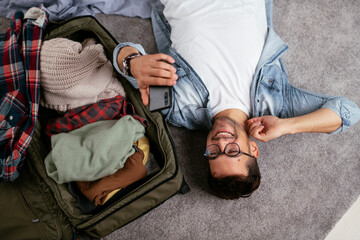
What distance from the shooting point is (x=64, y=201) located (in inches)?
33.9

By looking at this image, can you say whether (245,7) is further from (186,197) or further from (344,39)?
(186,197)

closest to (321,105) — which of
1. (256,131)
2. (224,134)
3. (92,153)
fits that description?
(256,131)

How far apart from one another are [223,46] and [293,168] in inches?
25.8

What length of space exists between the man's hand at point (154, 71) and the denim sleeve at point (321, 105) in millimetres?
563

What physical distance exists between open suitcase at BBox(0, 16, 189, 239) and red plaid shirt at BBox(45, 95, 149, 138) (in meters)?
0.05

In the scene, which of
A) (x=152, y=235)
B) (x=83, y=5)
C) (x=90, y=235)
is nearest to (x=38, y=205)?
(x=90, y=235)

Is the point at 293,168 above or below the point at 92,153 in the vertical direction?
below

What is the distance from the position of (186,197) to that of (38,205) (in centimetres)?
59

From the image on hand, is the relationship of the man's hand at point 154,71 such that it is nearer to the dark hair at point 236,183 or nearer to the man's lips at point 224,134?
the man's lips at point 224,134

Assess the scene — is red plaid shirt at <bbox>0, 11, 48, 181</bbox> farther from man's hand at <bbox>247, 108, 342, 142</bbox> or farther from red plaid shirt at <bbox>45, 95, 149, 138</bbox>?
man's hand at <bbox>247, 108, 342, 142</bbox>

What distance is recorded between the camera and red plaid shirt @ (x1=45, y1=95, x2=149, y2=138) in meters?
0.94

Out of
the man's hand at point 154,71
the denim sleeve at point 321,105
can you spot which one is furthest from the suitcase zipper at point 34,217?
the denim sleeve at point 321,105

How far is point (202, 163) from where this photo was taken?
1139 millimetres

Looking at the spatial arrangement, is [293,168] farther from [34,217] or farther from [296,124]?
[34,217]
